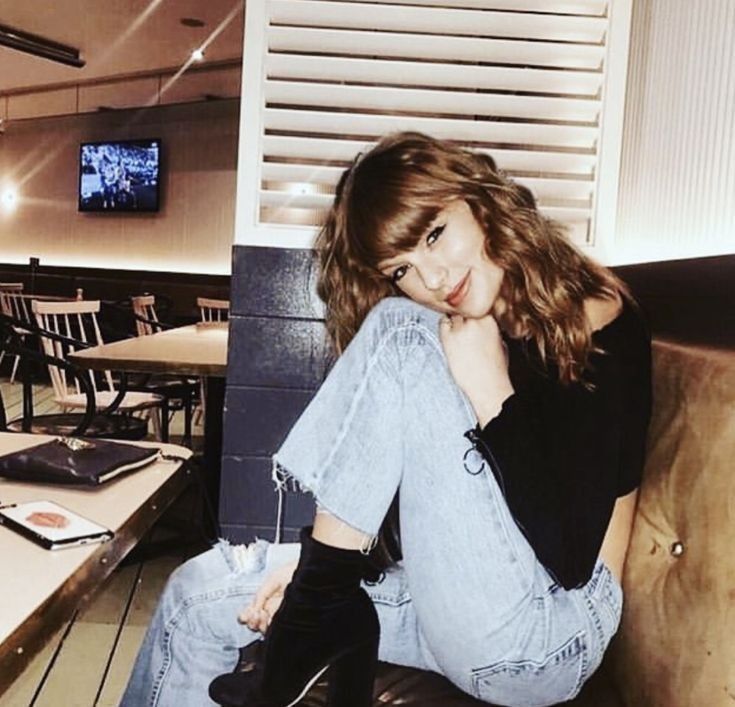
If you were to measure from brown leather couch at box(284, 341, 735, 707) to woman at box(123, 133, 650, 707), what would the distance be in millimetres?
40

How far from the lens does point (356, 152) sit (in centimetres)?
181

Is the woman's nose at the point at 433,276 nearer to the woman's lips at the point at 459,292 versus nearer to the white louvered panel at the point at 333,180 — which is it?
the woman's lips at the point at 459,292

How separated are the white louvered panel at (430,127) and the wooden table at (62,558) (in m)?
0.87

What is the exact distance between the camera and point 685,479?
1019mm

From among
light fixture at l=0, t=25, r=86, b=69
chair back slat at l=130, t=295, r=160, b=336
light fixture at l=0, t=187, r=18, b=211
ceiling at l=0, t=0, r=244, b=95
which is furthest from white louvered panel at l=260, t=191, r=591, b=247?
light fixture at l=0, t=187, r=18, b=211

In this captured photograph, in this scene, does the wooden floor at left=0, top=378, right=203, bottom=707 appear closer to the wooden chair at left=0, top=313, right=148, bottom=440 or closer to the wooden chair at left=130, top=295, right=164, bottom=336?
the wooden chair at left=0, top=313, right=148, bottom=440

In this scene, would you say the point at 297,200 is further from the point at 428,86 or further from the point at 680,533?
the point at 680,533

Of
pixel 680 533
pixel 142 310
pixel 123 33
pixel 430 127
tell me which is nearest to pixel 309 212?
pixel 430 127

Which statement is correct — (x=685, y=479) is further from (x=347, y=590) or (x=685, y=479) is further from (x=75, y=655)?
(x=75, y=655)

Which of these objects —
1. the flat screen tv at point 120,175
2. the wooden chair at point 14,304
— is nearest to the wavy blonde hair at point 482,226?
the wooden chair at point 14,304

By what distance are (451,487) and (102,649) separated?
1.45 metres

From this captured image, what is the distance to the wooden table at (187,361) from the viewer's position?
2.35 metres

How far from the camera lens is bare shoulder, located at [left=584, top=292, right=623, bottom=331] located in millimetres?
1200

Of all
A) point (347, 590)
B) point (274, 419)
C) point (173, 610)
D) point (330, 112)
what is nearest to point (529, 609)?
point (347, 590)
